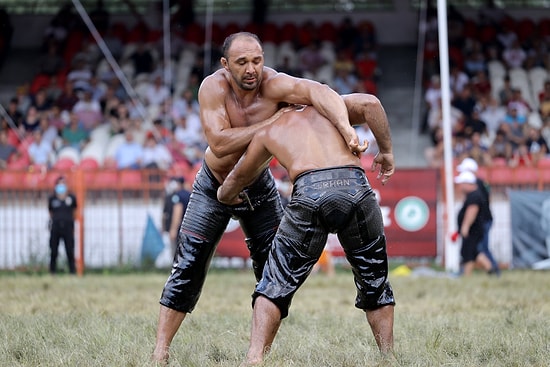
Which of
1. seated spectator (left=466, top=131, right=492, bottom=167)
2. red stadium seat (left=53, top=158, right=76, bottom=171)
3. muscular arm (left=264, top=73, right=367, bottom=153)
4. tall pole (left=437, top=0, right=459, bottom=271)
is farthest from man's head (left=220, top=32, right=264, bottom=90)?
red stadium seat (left=53, top=158, right=76, bottom=171)

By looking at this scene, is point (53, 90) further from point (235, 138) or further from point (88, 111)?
point (235, 138)

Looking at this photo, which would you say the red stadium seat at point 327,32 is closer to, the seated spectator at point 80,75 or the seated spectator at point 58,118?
the seated spectator at point 80,75

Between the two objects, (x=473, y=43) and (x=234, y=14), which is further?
(x=234, y=14)

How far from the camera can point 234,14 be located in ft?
75.7

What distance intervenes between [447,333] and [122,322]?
2254 mm

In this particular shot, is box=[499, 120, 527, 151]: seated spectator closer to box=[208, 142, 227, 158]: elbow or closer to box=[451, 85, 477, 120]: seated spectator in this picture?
box=[451, 85, 477, 120]: seated spectator

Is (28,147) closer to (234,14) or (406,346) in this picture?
(234,14)

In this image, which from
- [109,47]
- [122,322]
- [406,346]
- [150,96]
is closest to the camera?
[406,346]

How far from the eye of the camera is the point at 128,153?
17453 mm

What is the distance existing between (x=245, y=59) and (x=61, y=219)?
390 inches

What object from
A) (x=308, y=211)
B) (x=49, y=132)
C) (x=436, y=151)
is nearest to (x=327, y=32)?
(x=436, y=151)

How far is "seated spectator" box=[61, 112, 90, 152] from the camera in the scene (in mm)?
18422

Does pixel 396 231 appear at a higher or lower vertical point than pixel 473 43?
lower

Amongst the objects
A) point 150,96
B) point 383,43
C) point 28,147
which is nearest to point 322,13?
point 383,43
